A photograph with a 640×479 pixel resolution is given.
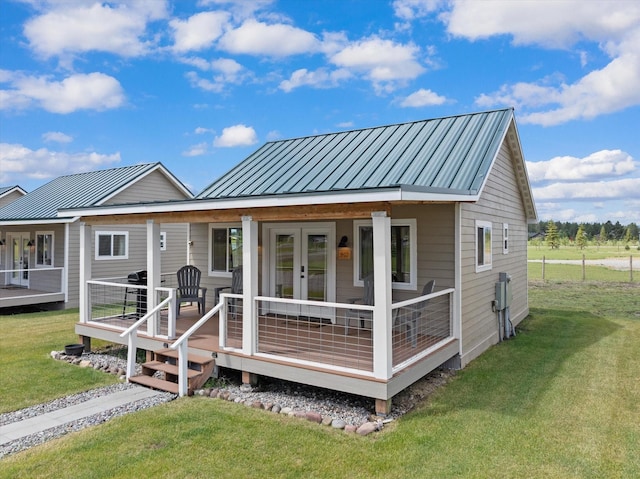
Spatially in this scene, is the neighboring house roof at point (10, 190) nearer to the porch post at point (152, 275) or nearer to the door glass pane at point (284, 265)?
the porch post at point (152, 275)

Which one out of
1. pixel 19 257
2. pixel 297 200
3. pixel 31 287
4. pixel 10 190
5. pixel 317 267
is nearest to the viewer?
pixel 297 200

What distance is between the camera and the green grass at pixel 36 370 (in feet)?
20.6

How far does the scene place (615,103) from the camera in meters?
27.1

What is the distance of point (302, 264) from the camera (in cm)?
916

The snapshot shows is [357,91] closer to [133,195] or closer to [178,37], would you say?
[178,37]

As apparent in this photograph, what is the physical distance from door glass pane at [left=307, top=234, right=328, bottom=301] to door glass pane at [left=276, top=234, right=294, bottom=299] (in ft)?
1.46

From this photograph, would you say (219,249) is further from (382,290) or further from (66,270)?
(66,270)

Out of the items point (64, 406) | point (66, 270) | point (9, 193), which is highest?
point (9, 193)

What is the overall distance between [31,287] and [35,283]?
0.33 m

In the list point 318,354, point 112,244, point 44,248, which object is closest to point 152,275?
point 318,354

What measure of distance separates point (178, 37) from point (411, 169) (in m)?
11.6

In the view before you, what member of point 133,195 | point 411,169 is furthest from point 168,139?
point 411,169

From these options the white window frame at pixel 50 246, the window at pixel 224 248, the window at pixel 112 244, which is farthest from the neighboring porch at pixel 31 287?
the window at pixel 224 248

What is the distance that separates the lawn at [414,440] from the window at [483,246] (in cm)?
234
